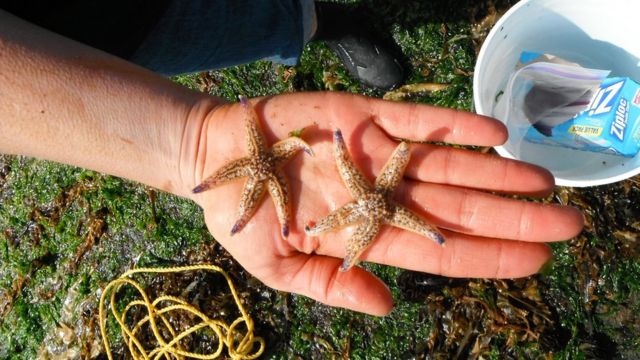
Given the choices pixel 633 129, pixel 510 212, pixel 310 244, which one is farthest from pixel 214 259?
pixel 633 129

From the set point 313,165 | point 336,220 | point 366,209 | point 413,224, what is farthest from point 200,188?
point 413,224

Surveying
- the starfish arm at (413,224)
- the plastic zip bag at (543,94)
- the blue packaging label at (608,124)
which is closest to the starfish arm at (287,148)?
the starfish arm at (413,224)

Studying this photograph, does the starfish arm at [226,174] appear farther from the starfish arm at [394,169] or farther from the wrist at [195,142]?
the starfish arm at [394,169]

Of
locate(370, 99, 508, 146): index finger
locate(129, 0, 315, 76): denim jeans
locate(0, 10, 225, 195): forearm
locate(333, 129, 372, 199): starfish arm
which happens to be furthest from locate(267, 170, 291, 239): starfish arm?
locate(129, 0, 315, 76): denim jeans

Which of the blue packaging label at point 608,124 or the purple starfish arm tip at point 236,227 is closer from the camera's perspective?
the purple starfish arm tip at point 236,227

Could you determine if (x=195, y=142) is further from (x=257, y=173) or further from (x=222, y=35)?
(x=222, y=35)
